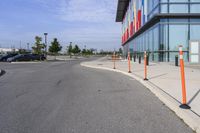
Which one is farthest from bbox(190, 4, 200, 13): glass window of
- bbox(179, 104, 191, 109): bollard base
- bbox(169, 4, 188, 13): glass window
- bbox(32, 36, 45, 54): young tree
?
bbox(32, 36, 45, 54): young tree

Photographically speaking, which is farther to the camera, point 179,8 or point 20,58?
point 20,58

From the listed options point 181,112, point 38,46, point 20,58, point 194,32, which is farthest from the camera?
point 38,46

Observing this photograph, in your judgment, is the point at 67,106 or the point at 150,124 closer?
the point at 150,124

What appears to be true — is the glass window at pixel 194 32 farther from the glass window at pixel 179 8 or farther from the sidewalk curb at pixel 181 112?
the sidewalk curb at pixel 181 112

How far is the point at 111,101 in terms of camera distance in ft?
26.7

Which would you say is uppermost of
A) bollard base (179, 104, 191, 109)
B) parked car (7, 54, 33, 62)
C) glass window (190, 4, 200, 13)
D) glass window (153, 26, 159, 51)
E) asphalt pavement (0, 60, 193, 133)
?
glass window (190, 4, 200, 13)

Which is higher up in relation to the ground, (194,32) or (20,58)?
(194,32)

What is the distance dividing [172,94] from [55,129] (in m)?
4.62

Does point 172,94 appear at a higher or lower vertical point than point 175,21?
lower

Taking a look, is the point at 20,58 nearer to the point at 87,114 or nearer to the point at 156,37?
the point at 156,37

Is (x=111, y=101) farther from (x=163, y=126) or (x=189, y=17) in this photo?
(x=189, y=17)

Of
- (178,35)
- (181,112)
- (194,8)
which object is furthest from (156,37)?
(181,112)

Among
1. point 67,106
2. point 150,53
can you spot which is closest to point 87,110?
point 67,106

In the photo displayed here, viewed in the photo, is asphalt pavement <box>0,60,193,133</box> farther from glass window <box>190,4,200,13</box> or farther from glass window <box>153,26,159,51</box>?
Answer: glass window <box>190,4,200,13</box>
